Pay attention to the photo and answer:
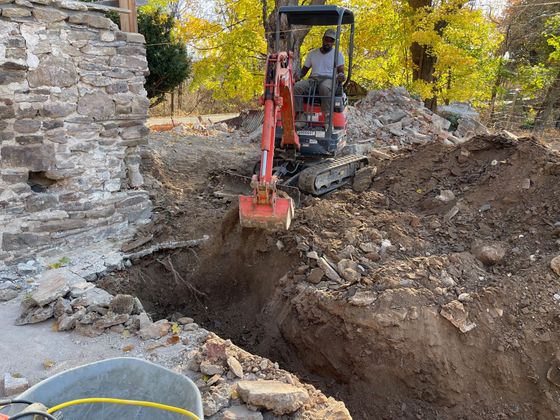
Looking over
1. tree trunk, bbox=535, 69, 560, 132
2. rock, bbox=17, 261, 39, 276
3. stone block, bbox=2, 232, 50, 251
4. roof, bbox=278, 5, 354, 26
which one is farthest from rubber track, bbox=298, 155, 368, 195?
tree trunk, bbox=535, 69, 560, 132

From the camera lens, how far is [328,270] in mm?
4992

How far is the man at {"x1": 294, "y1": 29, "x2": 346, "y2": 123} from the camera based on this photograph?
7086mm

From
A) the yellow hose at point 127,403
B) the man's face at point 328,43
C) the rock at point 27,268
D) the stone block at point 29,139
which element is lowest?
the rock at point 27,268

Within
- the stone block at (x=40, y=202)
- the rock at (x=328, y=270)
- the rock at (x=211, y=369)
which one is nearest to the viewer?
the rock at (x=211, y=369)

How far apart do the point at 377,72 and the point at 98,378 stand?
1160cm

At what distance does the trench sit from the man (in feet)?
8.47

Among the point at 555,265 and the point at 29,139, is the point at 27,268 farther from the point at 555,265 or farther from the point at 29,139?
the point at 555,265

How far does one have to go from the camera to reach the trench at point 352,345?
4.38 metres

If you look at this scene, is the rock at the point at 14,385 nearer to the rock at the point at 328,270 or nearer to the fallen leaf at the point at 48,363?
the fallen leaf at the point at 48,363

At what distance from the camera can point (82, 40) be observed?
5113 mm

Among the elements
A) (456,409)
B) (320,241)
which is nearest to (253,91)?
(320,241)

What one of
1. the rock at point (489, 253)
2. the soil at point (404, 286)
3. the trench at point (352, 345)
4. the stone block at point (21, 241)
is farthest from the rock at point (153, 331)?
the rock at point (489, 253)

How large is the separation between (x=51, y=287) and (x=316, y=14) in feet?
16.1

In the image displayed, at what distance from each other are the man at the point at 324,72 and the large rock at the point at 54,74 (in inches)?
131
